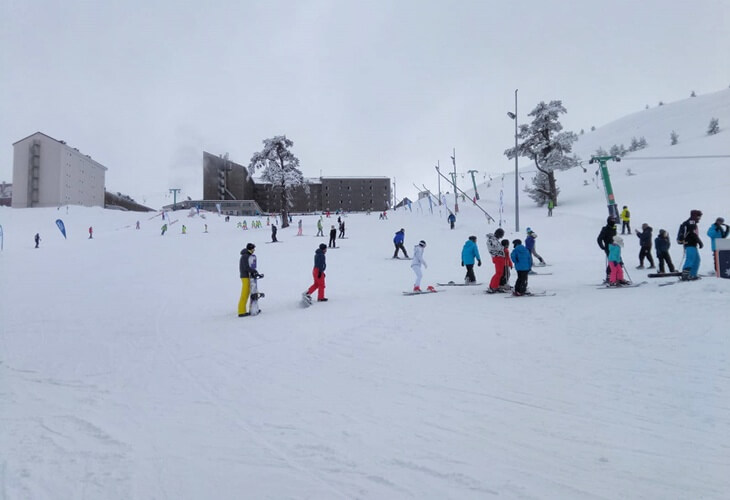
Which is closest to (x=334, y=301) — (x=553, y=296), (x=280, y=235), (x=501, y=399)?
(x=553, y=296)

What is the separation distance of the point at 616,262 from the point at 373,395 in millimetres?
8168

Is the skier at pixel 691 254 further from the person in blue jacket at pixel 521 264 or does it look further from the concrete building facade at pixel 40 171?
→ the concrete building facade at pixel 40 171

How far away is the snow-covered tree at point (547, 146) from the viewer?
36.7m

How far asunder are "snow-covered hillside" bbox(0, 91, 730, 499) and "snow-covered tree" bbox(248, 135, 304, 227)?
29.5m

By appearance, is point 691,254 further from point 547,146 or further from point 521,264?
point 547,146

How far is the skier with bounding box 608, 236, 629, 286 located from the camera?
10.4 metres

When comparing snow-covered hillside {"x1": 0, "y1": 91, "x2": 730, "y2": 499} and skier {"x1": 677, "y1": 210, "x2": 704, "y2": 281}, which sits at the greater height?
skier {"x1": 677, "y1": 210, "x2": 704, "y2": 281}

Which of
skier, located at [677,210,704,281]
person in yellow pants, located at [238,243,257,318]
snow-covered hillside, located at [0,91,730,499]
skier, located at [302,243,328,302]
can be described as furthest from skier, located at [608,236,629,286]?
person in yellow pants, located at [238,243,257,318]

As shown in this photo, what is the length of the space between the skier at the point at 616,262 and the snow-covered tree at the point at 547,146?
27.9m

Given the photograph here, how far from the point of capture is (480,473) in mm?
3312

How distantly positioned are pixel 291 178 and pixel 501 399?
38.7 m

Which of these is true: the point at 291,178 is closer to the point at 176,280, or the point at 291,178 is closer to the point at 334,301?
the point at 176,280

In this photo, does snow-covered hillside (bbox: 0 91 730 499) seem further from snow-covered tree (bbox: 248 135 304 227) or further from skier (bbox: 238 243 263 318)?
snow-covered tree (bbox: 248 135 304 227)

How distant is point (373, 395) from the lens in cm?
496
